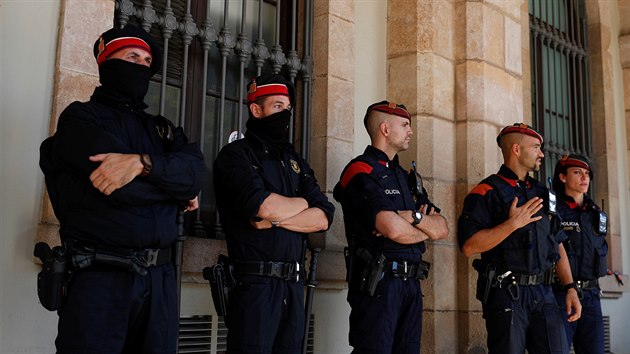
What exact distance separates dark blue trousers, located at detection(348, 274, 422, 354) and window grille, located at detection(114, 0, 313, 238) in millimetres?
1134

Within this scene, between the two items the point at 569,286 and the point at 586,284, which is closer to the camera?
the point at 569,286

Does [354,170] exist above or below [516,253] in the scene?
above

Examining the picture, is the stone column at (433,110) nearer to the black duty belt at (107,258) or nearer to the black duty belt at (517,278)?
the black duty belt at (517,278)

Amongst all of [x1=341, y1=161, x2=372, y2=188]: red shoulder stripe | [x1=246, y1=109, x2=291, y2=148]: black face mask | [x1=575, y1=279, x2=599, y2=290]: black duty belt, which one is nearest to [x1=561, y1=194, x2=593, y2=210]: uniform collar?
[x1=575, y1=279, x2=599, y2=290]: black duty belt

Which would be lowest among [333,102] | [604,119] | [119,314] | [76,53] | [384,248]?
[119,314]

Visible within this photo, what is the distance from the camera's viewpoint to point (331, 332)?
5.46 meters

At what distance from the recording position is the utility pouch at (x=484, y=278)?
4.87 meters

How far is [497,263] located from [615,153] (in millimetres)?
4650

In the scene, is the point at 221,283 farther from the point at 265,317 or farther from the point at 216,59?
the point at 216,59

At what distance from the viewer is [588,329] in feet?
18.8

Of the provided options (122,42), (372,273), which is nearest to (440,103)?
(372,273)

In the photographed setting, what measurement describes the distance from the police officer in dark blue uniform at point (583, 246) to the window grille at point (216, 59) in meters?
2.14

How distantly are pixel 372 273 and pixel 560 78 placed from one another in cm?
521

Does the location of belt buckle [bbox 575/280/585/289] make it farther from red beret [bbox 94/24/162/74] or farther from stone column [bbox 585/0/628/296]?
red beret [bbox 94/24/162/74]
